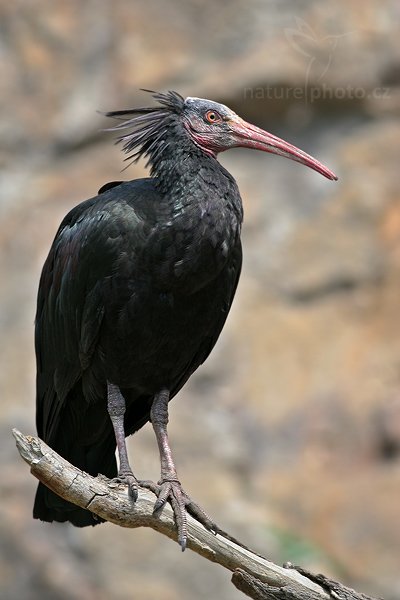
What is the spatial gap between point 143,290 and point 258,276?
668 centimetres

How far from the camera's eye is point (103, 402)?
662 centimetres

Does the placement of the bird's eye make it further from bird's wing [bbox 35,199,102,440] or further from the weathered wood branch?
the weathered wood branch

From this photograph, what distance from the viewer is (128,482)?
5.69 meters

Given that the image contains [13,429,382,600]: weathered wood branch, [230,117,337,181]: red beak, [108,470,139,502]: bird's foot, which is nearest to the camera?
[13,429,382,600]: weathered wood branch

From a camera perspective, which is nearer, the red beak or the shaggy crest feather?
the shaggy crest feather

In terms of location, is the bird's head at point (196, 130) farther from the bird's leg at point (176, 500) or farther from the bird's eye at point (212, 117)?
the bird's leg at point (176, 500)

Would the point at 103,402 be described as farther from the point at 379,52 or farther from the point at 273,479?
the point at 379,52

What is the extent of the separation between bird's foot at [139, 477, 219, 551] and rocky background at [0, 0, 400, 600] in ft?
16.8

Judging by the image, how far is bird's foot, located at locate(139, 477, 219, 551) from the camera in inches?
221

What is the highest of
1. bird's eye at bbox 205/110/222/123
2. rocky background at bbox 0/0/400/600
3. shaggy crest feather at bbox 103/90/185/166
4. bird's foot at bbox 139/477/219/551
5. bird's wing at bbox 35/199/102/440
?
rocky background at bbox 0/0/400/600

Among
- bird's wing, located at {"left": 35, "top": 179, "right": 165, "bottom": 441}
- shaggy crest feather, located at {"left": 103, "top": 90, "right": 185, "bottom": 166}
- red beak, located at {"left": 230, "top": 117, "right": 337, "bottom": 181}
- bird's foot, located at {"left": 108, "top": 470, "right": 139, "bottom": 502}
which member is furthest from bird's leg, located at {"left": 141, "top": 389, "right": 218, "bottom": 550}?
red beak, located at {"left": 230, "top": 117, "right": 337, "bottom": 181}

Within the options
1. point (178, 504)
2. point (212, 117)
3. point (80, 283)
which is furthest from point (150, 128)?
point (178, 504)

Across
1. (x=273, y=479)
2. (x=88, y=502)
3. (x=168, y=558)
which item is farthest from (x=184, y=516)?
(x=273, y=479)

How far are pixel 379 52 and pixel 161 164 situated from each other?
25.3 ft
